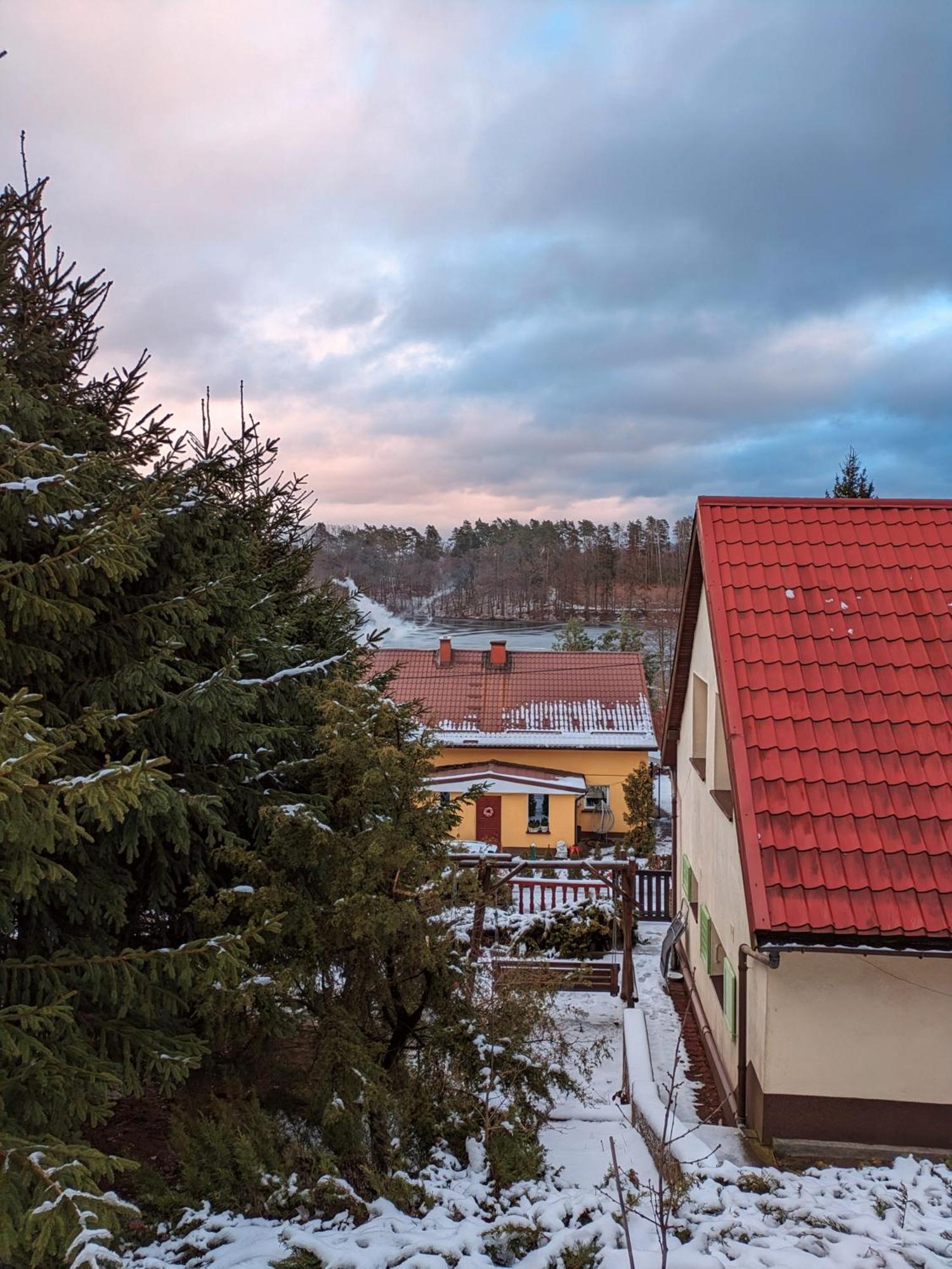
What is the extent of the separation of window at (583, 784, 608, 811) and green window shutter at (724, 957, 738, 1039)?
58.8 feet

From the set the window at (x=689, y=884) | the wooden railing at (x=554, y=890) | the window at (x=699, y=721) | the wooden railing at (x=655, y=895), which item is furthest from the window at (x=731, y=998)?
the wooden railing at (x=655, y=895)

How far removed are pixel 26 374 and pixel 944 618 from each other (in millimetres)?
7923

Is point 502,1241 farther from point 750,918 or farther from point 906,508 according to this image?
point 906,508

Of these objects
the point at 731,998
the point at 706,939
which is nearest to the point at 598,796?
the point at 706,939

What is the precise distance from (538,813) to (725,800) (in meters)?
16.3

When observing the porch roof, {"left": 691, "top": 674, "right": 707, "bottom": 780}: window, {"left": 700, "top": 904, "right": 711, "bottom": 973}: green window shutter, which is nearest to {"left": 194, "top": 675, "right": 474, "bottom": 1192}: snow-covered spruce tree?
{"left": 700, "top": 904, "right": 711, "bottom": 973}: green window shutter

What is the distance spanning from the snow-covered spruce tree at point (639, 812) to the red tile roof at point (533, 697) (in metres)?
2.02

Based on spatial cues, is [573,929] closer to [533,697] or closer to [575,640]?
[533,697]

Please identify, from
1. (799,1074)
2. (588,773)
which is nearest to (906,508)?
(799,1074)

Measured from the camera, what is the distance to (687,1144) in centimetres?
559

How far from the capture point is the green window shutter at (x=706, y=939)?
355 inches

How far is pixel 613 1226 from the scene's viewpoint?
4.50m

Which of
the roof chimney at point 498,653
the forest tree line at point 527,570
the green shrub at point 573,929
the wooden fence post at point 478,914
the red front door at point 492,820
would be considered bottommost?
the red front door at point 492,820

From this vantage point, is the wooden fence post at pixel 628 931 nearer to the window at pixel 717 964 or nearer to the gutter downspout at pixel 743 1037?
the window at pixel 717 964
